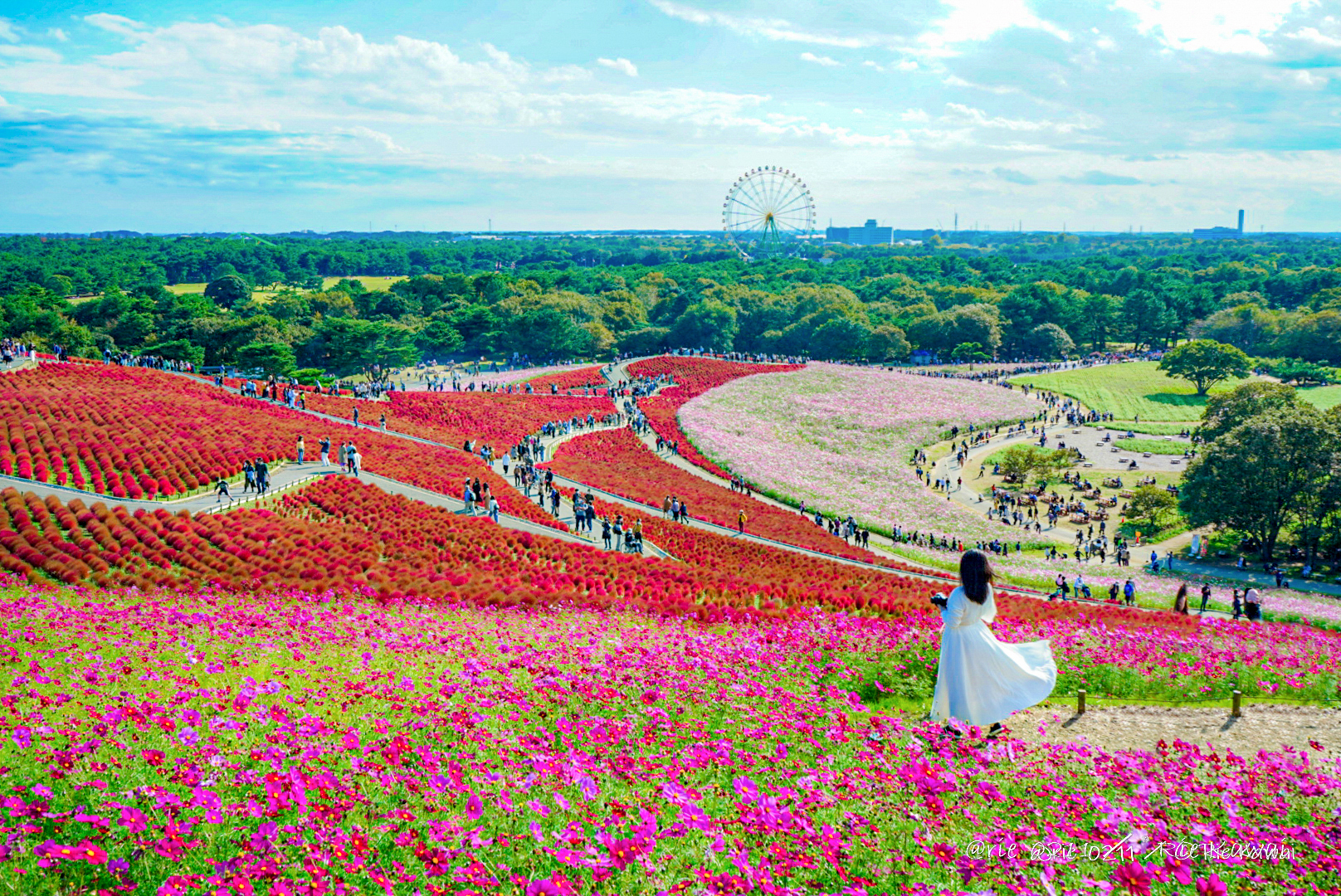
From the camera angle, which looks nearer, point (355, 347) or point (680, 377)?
point (680, 377)

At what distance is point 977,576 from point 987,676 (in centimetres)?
148

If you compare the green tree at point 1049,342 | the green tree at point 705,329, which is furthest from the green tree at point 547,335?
the green tree at point 1049,342

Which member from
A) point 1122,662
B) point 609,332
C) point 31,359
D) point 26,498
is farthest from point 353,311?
point 1122,662

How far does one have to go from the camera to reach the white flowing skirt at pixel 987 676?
10.8 m

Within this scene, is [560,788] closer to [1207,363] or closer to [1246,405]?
[1246,405]

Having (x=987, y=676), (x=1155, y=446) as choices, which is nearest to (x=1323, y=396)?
(x=1155, y=446)

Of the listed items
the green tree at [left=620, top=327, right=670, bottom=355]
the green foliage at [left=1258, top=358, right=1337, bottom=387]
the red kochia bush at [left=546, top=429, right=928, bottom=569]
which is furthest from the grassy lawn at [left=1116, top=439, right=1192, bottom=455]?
the green tree at [left=620, top=327, right=670, bottom=355]

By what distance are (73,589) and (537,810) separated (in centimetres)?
1533

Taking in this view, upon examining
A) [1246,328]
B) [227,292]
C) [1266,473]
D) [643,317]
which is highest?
[227,292]

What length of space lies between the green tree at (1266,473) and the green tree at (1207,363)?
6322cm

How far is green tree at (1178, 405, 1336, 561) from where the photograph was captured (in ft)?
132

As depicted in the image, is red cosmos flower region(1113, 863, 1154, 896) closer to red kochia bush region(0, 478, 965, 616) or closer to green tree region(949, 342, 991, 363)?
red kochia bush region(0, 478, 965, 616)

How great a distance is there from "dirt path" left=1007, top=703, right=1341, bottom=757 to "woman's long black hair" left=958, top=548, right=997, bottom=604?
3232mm

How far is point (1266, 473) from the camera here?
134 ft
